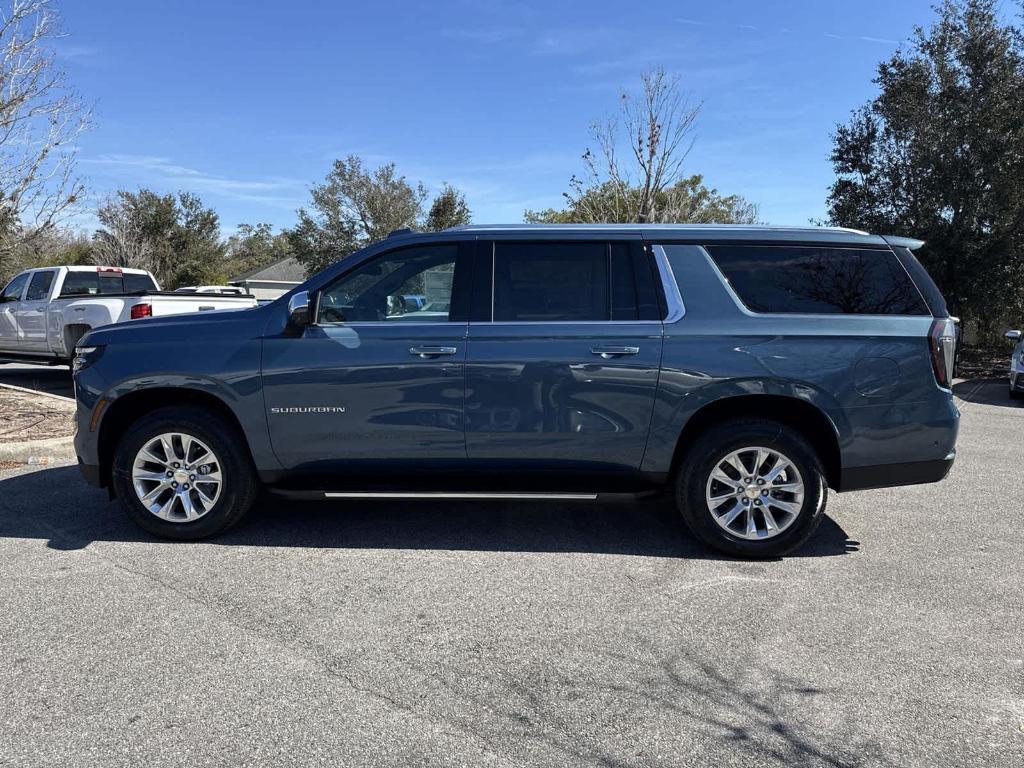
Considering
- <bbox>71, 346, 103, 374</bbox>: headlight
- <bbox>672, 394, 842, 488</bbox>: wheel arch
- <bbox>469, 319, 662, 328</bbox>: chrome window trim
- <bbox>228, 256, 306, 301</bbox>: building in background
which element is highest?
<bbox>228, 256, 306, 301</bbox>: building in background

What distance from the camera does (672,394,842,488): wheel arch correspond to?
473 cm

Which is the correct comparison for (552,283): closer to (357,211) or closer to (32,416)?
(32,416)

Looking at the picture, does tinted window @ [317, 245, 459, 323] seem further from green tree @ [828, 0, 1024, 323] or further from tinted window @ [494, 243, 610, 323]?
green tree @ [828, 0, 1024, 323]

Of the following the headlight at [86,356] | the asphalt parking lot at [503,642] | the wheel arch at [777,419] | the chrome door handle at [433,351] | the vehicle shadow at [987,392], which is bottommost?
the asphalt parking lot at [503,642]

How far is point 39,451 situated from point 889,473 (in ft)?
23.9

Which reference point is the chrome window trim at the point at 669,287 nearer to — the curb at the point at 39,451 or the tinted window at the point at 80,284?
the curb at the point at 39,451

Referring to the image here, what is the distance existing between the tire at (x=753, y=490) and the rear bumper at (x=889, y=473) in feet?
0.54

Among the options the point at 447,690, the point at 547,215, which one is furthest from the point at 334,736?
the point at 547,215

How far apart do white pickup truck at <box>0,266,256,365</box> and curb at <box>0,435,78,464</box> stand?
353 centimetres

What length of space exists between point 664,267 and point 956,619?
2499 mm

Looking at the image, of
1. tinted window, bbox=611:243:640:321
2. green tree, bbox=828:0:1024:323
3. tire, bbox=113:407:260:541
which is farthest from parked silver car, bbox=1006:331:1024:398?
tire, bbox=113:407:260:541

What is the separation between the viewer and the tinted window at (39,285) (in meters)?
12.4

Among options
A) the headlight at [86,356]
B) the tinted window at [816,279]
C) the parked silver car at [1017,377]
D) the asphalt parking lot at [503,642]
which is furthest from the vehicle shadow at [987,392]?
the headlight at [86,356]

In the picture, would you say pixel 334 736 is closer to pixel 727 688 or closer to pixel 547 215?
pixel 727 688
